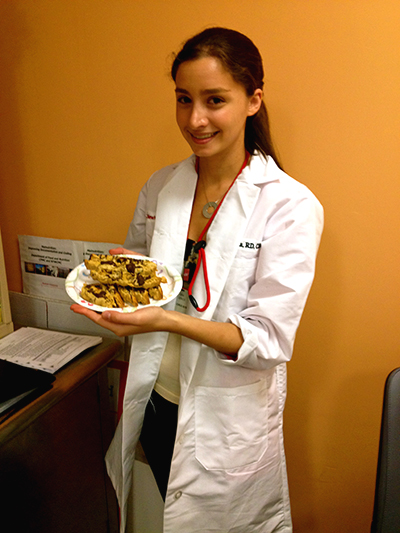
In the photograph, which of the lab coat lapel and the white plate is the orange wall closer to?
the lab coat lapel

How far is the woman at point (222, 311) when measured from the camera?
2.73 feet

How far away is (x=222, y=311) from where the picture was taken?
92 centimetres

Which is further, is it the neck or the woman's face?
the neck

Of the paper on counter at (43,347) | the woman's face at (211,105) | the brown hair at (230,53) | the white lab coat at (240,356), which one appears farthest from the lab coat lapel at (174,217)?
the paper on counter at (43,347)

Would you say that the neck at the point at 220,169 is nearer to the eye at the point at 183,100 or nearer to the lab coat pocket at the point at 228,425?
the eye at the point at 183,100

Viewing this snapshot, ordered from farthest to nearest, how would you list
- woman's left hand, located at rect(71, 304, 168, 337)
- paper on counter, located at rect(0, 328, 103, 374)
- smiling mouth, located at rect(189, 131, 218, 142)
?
1. paper on counter, located at rect(0, 328, 103, 374)
2. smiling mouth, located at rect(189, 131, 218, 142)
3. woman's left hand, located at rect(71, 304, 168, 337)

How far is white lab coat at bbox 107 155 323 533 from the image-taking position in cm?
84

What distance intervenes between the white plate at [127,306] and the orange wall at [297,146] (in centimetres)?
54

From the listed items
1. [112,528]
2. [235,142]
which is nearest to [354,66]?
→ [235,142]

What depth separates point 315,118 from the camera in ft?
3.66

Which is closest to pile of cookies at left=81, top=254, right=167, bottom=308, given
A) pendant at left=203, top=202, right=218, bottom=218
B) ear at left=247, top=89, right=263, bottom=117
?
pendant at left=203, top=202, right=218, bottom=218

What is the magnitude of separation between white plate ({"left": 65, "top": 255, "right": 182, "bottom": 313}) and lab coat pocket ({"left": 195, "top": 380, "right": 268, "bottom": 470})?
26cm

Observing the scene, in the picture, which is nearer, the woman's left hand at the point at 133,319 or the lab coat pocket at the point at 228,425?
the woman's left hand at the point at 133,319

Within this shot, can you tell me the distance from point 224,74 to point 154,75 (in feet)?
1.82
